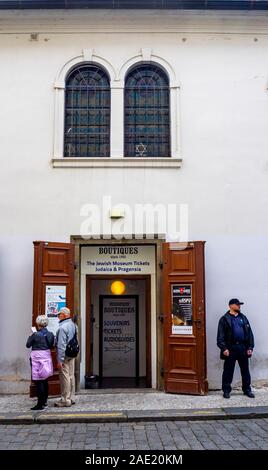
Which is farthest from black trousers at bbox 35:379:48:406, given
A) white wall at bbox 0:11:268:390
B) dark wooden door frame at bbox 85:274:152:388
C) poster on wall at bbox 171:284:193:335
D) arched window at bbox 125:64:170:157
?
arched window at bbox 125:64:170:157

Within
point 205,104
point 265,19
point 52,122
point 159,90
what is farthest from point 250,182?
point 52,122

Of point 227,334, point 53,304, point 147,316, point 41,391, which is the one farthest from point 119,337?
point 41,391

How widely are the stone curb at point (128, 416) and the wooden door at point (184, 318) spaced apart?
1.25 metres

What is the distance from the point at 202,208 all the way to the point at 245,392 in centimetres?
354

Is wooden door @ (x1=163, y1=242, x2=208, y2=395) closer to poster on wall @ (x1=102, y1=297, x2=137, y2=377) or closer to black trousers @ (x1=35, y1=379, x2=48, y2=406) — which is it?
black trousers @ (x1=35, y1=379, x2=48, y2=406)

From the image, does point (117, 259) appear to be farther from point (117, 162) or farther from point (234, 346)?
point (234, 346)

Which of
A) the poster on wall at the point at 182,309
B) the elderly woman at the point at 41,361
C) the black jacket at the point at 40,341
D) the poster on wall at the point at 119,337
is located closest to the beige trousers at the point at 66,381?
the elderly woman at the point at 41,361

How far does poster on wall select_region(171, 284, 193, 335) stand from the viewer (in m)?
9.35

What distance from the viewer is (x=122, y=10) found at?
33.9ft

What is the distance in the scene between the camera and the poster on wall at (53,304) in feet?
30.4

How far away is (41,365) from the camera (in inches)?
317

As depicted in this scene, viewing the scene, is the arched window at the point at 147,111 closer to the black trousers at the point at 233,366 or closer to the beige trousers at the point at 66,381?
the black trousers at the point at 233,366
